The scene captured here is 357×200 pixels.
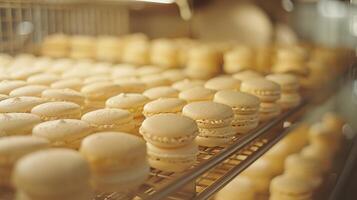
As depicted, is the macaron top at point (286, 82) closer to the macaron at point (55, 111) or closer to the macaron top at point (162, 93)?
the macaron top at point (162, 93)

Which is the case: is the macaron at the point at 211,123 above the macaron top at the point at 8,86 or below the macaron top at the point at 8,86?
below

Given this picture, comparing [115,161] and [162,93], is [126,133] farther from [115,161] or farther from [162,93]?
[162,93]

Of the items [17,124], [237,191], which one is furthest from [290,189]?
[17,124]

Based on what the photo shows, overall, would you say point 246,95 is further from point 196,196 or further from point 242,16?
point 242,16

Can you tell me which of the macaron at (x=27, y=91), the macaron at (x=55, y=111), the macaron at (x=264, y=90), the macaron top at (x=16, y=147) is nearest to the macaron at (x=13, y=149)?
the macaron top at (x=16, y=147)

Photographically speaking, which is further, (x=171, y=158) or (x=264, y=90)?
(x=264, y=90)

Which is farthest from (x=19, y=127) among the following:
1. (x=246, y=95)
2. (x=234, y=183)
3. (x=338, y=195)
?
(x=338, y=195)
